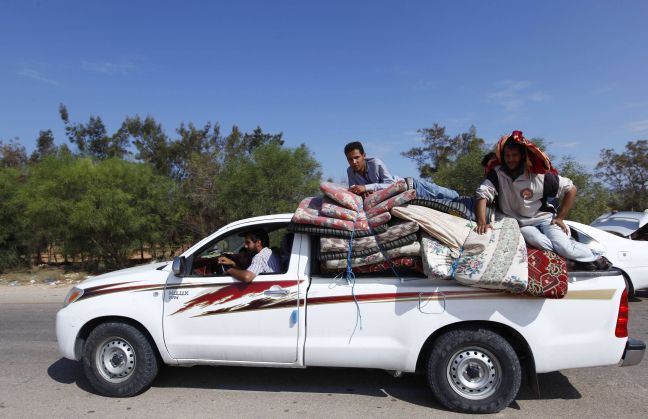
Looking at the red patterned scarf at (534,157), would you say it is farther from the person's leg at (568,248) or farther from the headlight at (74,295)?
the headlight at (74,295)

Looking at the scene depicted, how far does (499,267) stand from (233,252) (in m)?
2.76

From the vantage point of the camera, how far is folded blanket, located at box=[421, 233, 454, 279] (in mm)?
3830

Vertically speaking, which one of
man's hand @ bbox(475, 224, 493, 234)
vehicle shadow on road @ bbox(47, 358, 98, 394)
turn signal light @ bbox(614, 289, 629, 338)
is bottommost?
vehicle shadow on road @ bbox(47, 358, 98, 394)

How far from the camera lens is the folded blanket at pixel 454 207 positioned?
4328 millimetres

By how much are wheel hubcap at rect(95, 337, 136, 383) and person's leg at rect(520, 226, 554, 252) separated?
3959 mm

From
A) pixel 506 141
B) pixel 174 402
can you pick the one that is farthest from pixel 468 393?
pixel 174 402

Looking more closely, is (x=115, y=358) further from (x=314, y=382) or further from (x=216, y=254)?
(x=314, y=382)

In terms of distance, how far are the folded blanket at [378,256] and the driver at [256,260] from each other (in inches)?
24.9

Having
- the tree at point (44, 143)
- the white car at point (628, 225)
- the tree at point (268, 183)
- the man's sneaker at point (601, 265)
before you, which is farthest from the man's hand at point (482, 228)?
the tree at point (44, 143)

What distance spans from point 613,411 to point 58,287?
13.2 metres

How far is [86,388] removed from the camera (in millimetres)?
4672

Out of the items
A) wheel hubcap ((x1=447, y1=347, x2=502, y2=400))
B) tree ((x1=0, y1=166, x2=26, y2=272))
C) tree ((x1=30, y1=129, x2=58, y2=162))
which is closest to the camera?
wheel hubcap ((x1=447, y1=347, x2=502, y2=400))

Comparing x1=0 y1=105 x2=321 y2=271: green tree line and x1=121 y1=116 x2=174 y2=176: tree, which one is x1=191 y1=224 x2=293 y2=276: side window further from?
x1=121 y1=116 x2=174 y2=176: tree

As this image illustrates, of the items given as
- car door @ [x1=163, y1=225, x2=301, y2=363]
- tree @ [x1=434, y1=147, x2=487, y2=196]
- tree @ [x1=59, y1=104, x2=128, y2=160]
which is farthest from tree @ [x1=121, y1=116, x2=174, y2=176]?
car door @ [x1=163, y1=225, x2=301, y2=363]
